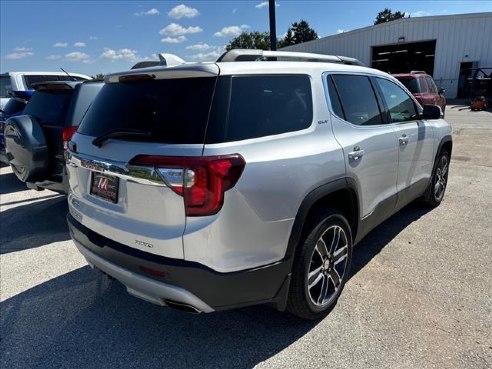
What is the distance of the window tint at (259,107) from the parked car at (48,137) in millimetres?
3083

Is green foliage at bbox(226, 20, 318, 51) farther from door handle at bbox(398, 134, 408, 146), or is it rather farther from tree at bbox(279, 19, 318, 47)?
door handle at bbox(398, 134, 408, 146)

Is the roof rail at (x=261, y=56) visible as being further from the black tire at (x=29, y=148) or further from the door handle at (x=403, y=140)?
the black tire at (x=29, y=148)

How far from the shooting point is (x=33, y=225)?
5.32 m

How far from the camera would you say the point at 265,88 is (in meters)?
2.54

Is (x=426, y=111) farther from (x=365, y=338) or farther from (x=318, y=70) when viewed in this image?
(x=365, y=338)

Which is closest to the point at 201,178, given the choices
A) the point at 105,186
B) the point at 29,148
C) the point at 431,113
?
the point at 105,186

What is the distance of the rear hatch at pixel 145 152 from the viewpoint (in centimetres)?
220

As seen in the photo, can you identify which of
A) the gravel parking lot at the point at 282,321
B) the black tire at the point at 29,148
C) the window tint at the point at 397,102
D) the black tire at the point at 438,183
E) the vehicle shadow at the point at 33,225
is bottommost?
the vehicle shadow at the point at 33,225

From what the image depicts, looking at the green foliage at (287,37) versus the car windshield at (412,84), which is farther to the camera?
the green foliage at (287,37)

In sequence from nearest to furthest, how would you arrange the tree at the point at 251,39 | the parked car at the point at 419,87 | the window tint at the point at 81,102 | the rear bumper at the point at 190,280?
1. the rear bumper at the point at 190,280
2. the window tint at the point at 81,102
3. the parked car at the point at 419,87
4. the tree at the point at 251,39

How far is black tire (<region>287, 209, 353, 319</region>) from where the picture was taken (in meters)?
2.64

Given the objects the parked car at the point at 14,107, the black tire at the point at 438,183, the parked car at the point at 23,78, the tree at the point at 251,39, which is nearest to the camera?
the black tire at the point at 438,183

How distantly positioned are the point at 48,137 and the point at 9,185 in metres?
3.36

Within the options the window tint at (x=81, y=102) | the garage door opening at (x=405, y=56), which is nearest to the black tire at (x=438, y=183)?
the window tint at (x=81, y=102)
